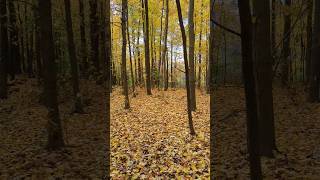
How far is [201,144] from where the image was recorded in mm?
12234

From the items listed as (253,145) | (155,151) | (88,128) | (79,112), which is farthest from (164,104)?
(253,145)

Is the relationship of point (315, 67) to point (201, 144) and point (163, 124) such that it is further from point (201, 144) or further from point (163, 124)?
point (201, 144)

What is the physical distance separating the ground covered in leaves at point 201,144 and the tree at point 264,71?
59 centimetres

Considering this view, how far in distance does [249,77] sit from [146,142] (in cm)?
888

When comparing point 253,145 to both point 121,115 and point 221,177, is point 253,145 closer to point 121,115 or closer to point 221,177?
point 221,177

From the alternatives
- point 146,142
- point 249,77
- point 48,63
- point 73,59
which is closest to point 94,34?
point 73,59

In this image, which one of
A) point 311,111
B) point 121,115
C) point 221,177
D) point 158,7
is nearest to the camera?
point 221,177

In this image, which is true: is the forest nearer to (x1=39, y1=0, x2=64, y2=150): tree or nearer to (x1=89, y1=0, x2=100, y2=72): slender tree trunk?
(x1=39, y1=0, x2=64, y2=150): tree

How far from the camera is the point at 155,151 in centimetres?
1140

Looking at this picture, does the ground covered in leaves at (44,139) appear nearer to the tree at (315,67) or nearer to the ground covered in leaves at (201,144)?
the ground covered in leaves at (201,144)

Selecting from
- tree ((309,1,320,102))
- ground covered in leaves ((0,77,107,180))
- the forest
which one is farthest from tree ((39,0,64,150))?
tree ((309,1,320,102))

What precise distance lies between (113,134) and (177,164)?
15.3 feet

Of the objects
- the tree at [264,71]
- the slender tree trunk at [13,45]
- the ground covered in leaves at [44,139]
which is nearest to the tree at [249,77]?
the tree at [264,71]

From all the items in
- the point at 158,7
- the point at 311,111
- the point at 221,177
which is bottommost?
the point at 221,177
